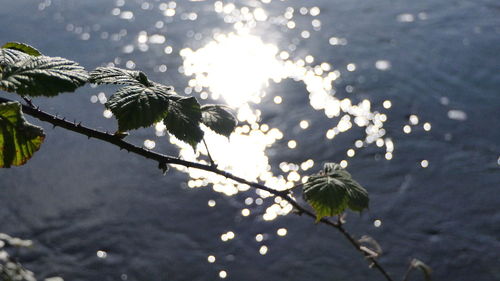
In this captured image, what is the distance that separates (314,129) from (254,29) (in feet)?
7.05

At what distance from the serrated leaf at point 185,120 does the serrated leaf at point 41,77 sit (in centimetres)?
18

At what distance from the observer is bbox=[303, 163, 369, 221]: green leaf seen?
1335mm

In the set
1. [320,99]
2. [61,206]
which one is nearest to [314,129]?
[320,99]

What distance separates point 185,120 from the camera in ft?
3.68

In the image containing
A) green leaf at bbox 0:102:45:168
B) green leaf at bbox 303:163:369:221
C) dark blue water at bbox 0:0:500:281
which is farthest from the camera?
dark blue water at bbox 0:0:500:281

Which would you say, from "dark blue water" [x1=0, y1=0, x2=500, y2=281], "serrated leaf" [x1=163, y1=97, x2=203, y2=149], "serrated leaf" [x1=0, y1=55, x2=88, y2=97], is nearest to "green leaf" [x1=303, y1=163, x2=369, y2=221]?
"serrated leaf" [x1=163, y1=97, x2=203, y2=149]

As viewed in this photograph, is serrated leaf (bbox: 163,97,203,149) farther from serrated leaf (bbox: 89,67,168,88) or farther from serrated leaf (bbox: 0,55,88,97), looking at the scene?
serrated leaf (bbox: 0,55,88,97)

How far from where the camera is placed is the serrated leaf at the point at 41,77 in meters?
0.94

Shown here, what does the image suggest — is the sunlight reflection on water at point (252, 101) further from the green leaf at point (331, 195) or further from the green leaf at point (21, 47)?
the green leaf at point (21, 47)

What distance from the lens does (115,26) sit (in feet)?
26.6

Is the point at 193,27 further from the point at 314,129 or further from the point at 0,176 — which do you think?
the point at 0,176

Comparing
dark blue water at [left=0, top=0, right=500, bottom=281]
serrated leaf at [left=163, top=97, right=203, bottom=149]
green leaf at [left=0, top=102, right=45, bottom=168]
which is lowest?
green leaf at [left=0, top=102, right=45, bottom=168]

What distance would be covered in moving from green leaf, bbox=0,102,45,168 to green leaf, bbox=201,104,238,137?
→ 49 centimetres

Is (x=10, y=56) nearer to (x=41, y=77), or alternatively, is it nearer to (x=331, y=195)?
(x=41, y=77)
